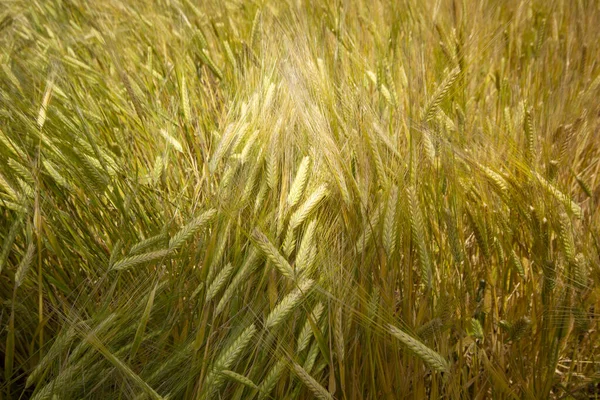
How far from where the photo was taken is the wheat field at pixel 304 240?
110cm

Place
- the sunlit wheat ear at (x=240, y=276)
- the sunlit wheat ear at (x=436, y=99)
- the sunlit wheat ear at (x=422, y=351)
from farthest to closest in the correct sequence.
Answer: the sunlit wheat ear at (x=436, y=99)
the sunlit wheat ear at (x=240, y=276)
the sunlit wheat ear at (x=422, y=351)

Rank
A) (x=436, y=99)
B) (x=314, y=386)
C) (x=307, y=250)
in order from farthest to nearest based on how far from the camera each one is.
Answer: (x=436, y=99)
(x=307, y=250)
(x=314, y=386)

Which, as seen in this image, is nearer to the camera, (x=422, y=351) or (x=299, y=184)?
(x=422, y=351)

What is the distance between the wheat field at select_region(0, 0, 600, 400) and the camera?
1.10 metres

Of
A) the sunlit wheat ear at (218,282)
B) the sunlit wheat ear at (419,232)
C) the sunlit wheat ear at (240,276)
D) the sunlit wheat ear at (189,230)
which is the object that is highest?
the sunlit wheat ear at (189,230)

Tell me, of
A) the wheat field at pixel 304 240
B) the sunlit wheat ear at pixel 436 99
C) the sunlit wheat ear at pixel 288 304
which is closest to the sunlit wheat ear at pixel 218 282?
the wheat field at pixel 304 240

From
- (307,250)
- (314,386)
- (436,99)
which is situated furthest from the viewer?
(436,99)

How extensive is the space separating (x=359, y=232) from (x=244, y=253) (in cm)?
27

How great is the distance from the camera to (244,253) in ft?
4.09

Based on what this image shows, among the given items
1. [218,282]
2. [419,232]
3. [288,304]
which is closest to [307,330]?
[288,304]

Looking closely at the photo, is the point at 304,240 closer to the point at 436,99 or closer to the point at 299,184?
the point at 299,184

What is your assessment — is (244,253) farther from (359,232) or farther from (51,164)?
(51,164)

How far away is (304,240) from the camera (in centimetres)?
112

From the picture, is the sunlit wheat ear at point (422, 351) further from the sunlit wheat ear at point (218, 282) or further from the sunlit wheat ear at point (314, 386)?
the sunlit wheat ear at point (218, 282)
